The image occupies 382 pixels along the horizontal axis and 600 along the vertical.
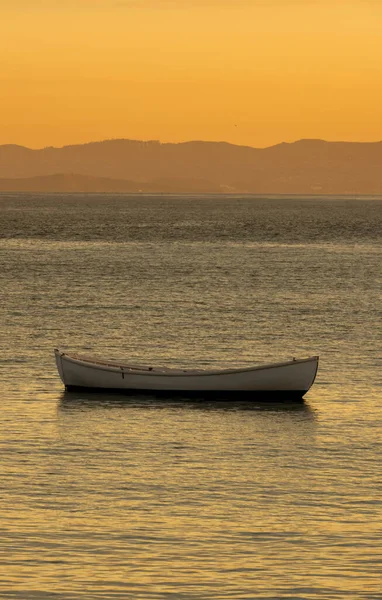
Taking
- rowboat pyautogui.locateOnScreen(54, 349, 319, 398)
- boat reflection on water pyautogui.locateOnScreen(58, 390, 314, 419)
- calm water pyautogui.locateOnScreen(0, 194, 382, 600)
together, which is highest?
rowboat pyautogui.locateOnScreen(54, 349, 319, 398)

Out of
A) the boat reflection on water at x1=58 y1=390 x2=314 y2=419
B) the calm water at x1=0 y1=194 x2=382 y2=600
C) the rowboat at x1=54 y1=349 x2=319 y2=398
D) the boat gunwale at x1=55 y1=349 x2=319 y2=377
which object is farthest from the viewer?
the rowboat at x1=54 y1=349 x2=319 y2=398

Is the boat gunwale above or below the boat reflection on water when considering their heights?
above

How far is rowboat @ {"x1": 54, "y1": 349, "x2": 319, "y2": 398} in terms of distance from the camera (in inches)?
2234

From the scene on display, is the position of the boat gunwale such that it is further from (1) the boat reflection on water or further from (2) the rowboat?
(1) the boat reflection on water

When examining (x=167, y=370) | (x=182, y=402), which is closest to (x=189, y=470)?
(x=182, y=402)

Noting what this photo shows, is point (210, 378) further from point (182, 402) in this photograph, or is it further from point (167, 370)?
point (167, 370)

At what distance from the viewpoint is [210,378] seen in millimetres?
56688

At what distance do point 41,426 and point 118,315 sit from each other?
41676 millimetres

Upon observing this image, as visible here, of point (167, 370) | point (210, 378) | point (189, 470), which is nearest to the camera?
point (189, 470)

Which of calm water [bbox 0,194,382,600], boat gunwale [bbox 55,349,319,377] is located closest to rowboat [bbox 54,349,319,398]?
boat gunwale [bbox 55,349,319,377]

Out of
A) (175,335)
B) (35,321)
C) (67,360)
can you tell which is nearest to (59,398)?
(67,360)

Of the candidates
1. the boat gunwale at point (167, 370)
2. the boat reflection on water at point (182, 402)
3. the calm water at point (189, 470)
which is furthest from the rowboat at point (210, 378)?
the calm water at point (189, 470)

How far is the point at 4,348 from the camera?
71.6 meters

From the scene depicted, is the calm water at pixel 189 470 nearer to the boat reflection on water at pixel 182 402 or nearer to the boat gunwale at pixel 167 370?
the boat reflection on water at pixel 182 402
